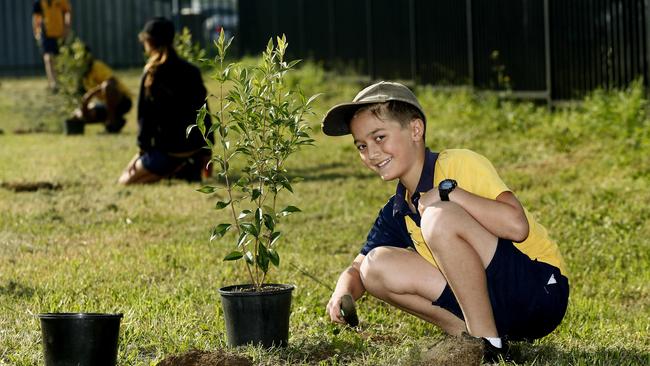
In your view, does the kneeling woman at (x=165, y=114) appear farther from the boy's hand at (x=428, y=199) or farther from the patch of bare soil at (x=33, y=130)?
the boy's hand at (x=428, y=199)

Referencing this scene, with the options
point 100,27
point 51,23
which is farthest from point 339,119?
point 100,27

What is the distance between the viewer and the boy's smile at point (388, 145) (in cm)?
477

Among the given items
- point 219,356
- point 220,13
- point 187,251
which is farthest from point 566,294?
point 220,13

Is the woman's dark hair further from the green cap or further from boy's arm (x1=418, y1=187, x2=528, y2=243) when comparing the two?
boy's arm (x1=418, y1=187, x2=528, y2=243)

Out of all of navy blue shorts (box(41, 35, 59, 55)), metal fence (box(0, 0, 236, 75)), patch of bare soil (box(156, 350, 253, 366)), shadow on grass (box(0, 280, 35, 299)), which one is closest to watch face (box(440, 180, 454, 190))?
patch of bare soil (box(156, 350, 253, 366))

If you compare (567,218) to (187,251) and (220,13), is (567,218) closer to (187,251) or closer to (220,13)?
(187,251)

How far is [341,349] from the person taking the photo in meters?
4.92

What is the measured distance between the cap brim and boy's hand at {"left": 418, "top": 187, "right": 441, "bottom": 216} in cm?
42

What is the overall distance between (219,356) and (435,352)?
29.1 inches

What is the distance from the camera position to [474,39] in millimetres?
15258

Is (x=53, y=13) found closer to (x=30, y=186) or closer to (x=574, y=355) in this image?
(x=30, y=186)

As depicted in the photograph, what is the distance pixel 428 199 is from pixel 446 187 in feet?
0.35

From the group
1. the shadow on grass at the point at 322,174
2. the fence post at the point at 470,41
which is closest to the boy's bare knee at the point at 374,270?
the shadow on grass at the point at 322,174

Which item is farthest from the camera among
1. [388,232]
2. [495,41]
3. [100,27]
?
[100,27]
